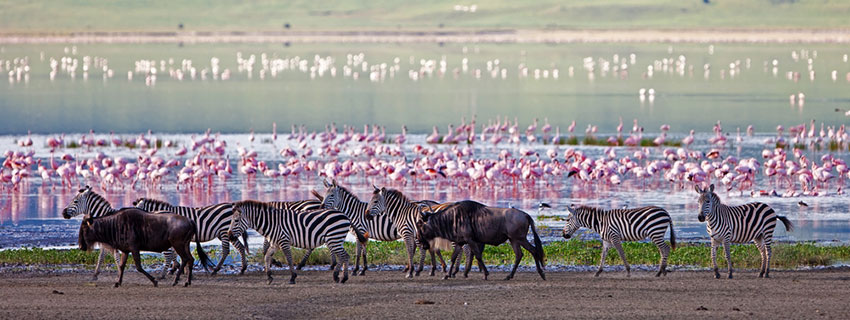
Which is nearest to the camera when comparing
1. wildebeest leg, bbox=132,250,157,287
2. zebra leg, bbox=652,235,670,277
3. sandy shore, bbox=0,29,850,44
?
wildebeest leg, bbox=132,250,157,287

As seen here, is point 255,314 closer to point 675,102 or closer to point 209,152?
point 209,152

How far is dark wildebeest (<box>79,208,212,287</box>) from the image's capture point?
44.6 ft

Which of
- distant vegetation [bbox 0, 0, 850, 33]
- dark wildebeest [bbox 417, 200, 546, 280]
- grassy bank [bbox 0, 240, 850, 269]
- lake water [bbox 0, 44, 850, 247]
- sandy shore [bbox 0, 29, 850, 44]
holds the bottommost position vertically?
grassy bank [bbox 0, 240, 850, 269]

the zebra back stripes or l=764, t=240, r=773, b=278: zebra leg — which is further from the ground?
the zebra back stripes

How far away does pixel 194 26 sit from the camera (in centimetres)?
16625

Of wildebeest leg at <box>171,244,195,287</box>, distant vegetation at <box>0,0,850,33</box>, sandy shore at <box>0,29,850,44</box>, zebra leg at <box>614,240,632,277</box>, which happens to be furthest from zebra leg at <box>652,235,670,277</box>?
distant vegetation at <box>0,0,850,33</box>

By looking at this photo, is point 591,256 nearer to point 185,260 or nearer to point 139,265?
point 185,260

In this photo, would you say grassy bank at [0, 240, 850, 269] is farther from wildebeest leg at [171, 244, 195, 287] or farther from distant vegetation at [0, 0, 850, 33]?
distant vegetation at [0, 0, 850, 33]

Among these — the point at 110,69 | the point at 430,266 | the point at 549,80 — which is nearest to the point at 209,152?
the point at 430,266

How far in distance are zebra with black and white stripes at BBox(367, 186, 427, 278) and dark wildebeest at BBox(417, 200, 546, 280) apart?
285 mm

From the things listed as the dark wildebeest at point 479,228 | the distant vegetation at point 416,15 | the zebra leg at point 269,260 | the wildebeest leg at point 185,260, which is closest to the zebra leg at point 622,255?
the dark wildebeest at point 479,228

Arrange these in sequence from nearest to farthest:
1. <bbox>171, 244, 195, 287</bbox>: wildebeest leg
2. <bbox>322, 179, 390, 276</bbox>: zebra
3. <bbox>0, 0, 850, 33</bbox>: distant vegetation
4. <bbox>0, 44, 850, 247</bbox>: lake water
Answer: <bbox>171, 244, 195, 287</bbox>: wildebeest leg → <bbox>322, 179, 390, 276</bbox>: zebra → <bbox>0, 44, 850, 247</bbox>: lake water → <bbox>0, 0, 850, 33</bbox>: distant vegetation

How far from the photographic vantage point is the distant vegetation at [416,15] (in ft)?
525

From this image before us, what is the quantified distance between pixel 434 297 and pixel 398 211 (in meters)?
2.35
